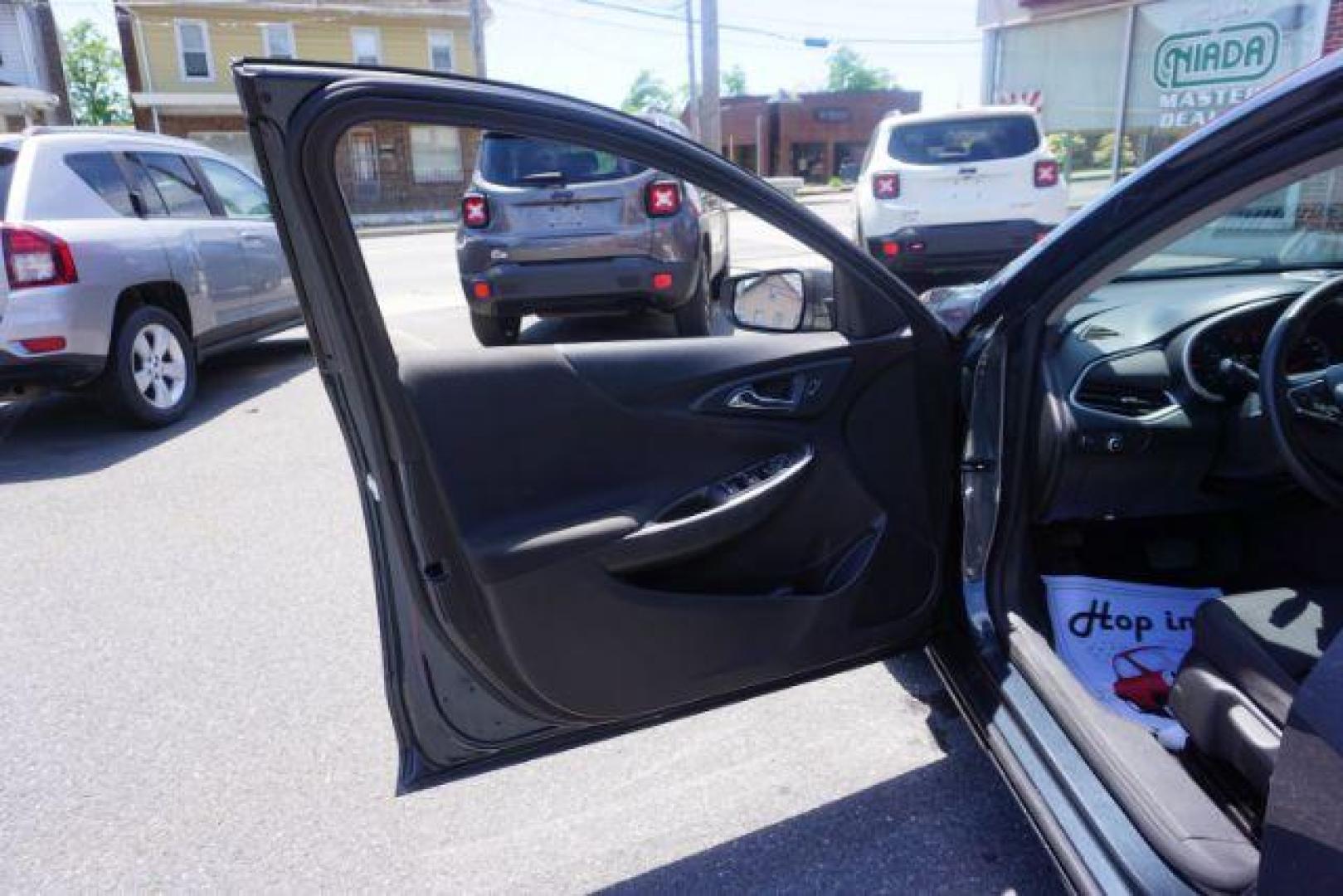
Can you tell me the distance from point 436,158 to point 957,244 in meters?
23.3

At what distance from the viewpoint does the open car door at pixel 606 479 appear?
1.71 m

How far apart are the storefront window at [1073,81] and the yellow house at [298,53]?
1686cm

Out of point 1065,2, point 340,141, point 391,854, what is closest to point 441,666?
point 391,854

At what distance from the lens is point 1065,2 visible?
14.3 metres

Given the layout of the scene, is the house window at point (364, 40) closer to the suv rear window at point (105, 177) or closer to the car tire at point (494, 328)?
the car tire at point (494, 328)

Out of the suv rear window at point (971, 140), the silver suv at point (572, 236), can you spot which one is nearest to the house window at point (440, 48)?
the suv rear window at point (971, 140)

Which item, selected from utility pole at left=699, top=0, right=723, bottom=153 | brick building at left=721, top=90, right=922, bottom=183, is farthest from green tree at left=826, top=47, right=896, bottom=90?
utility pole at left=699, top=0, right=723, bottom=153

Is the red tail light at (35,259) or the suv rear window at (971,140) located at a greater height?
the suv rear window at (971,140)

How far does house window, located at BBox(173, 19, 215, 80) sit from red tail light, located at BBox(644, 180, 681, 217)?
89.6 feet

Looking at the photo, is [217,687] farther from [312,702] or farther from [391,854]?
[391,854]

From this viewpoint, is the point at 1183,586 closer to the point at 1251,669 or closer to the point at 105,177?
the point at 1251,669

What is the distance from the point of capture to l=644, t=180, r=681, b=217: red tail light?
6.55 m

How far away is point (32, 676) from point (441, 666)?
2.02 metres

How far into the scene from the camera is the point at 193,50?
92.2 ft
